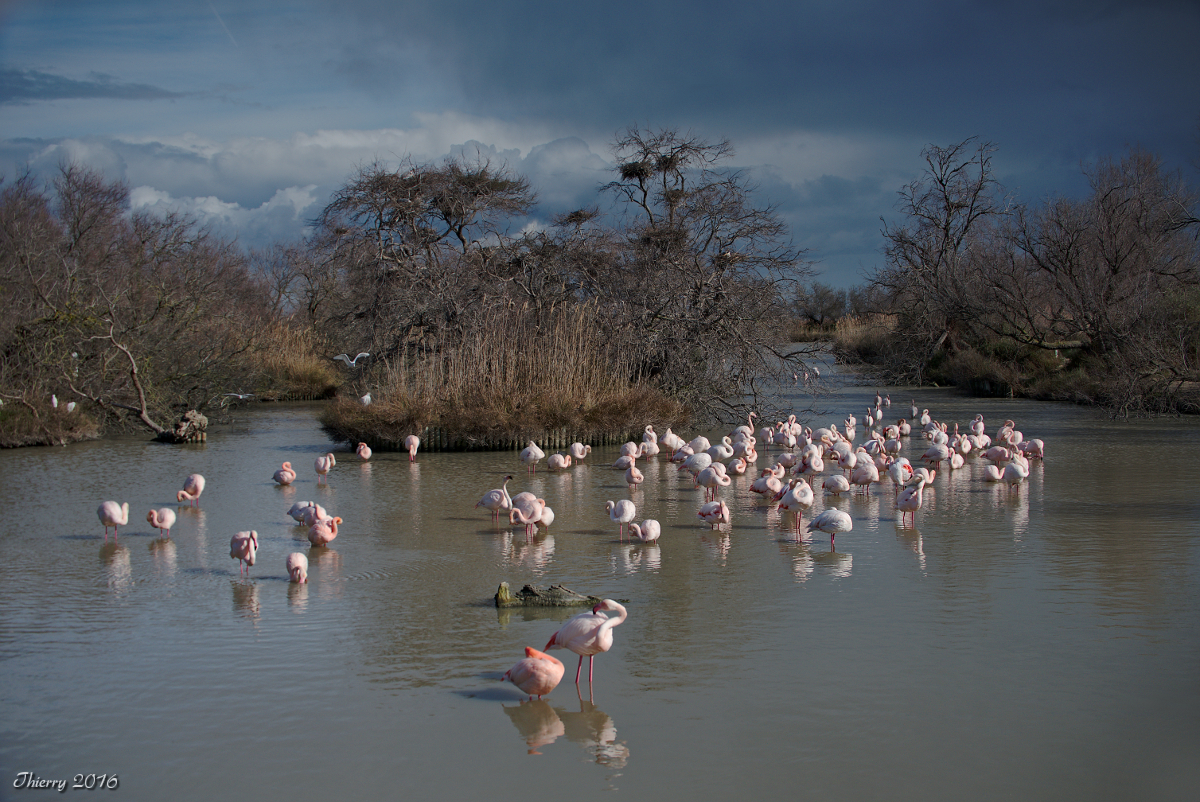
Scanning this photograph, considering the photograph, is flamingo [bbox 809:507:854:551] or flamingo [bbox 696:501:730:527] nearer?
flamingo [bbox 809:507:854:551]

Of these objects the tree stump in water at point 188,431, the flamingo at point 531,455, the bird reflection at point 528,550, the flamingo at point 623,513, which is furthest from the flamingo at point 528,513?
the tree stump in water at point 188,431

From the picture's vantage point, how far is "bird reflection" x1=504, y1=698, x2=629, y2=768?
408 centimetres

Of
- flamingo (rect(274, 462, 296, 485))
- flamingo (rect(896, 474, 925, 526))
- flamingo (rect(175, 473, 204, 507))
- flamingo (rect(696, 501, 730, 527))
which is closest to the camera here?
flamingo (rect(696, 501, 730, 527))

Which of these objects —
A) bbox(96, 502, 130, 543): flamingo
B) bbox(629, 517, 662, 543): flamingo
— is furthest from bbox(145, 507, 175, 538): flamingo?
bbox(629, 517, 662, 543): flamingo

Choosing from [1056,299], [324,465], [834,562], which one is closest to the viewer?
[834,562]

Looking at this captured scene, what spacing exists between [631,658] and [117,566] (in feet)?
15.1

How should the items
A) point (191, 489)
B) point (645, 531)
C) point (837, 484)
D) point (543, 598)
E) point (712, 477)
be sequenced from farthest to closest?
point (837, 484) < point (712, 477) < point (191, 489) < point (645, 531) < point (543, 598)

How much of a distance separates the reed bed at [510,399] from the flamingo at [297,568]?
24.7ft

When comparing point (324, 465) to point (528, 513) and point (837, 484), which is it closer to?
point (528, 513)

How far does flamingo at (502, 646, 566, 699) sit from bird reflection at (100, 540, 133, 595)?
11.9 feet

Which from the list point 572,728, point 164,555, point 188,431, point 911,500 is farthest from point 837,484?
point 188,431

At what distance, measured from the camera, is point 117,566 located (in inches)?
290

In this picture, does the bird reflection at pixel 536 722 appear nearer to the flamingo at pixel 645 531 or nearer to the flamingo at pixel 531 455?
the flamingo at pixel 645 531

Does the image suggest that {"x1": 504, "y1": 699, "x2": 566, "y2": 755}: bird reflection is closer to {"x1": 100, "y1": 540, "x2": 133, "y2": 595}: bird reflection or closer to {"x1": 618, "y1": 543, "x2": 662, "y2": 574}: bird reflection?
{"x1": 618, "y1": 543, "x2": 662, "y2": 574}: bird reflection
